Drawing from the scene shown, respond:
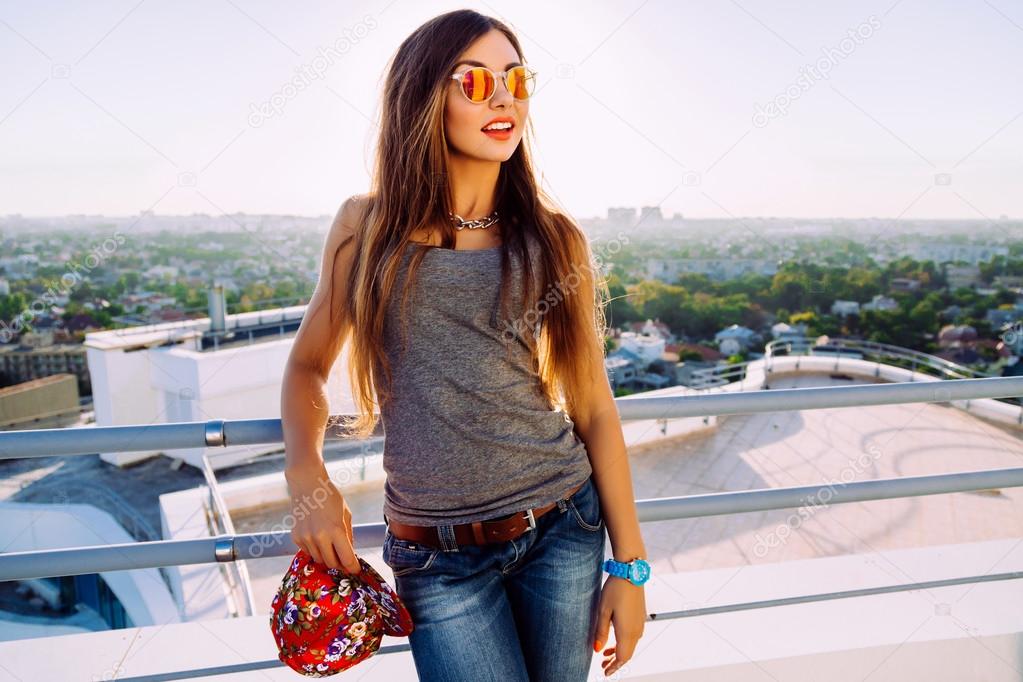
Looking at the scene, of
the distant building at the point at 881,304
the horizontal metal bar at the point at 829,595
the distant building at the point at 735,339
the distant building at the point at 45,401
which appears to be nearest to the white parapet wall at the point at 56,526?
the distant building at the point at 45,401

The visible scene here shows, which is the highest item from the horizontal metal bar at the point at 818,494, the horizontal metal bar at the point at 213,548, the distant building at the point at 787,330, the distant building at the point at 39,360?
the horizontal metal bar at the point at 213,548

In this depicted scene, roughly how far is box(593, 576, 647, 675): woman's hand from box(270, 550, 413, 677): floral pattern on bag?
0.29 metres

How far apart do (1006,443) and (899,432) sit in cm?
232

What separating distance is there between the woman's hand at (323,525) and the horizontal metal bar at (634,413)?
0.14 metres

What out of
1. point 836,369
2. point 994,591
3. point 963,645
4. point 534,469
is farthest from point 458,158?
point 836,369

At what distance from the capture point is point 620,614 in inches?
39.8

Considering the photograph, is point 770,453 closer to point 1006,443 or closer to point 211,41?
point 1006,443

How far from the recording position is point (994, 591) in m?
1.71

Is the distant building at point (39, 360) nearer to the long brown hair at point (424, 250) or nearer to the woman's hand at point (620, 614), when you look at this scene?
the long brown hair at point (424, 250)

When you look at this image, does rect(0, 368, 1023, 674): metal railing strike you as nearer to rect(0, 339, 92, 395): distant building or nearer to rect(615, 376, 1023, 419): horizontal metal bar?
rect(615, 376, 1023, 419): horizontal metal bar

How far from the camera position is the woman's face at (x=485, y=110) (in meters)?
1.00

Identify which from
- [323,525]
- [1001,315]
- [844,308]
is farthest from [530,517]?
[844,308]

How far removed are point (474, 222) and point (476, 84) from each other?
0.20 metres

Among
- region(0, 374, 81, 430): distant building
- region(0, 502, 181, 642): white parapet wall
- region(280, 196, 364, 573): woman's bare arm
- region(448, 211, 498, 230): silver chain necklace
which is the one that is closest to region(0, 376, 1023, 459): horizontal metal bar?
region(280, 196, 364, 573): woman's bare arm
